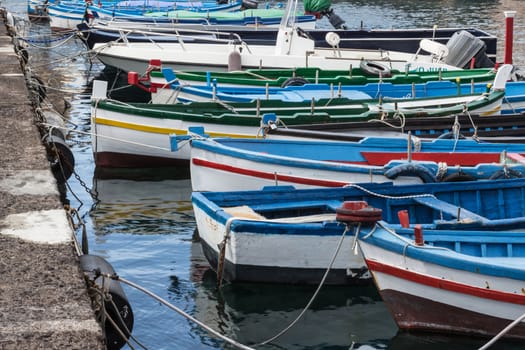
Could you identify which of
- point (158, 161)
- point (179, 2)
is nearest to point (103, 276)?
point (158, 161)

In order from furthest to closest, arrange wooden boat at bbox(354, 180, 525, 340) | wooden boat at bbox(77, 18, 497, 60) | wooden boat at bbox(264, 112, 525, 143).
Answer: wooden boat at bbox(77, 18, 497, 60)
wooden boat at bbox(264, 112, 525, 143)
wooden boat at bbox(354, 180, 525, 340)

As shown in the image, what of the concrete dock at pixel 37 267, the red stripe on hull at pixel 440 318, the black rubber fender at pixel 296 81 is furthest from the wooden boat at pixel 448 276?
the black rubber fender at pixel 296 81

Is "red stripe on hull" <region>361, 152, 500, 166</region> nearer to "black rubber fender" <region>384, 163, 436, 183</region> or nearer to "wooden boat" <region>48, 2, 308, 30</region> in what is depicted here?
"black rubber fender" <region>384, 163, 436, 183</region>

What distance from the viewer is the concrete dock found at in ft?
19.9

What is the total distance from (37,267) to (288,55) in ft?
52.1

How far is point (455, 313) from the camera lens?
9453mm

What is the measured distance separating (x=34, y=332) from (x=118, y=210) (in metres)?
9.02

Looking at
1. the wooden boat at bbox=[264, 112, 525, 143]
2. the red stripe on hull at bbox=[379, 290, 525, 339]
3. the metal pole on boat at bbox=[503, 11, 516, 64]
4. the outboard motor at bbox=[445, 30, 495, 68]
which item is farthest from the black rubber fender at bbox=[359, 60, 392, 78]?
the red stripe on hull at bbox=[379, 290, 525, 339]

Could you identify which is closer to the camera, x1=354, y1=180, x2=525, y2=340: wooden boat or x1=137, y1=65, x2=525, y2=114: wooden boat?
x1=354, y1=180, x2=525, y2=340: wooden boat

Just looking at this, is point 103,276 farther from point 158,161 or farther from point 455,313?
point 158,161

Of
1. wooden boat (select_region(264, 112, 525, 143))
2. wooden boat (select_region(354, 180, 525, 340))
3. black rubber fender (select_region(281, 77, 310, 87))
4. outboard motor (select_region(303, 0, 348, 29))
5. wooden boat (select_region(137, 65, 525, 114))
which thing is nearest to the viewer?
wooden boat (select_region(354, 180, 525, 340))

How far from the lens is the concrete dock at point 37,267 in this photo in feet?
19.9

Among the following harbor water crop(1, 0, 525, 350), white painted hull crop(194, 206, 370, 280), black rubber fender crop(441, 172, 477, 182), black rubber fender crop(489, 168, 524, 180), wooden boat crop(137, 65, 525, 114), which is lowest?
harbor water crop(1, 0, 525, 350)

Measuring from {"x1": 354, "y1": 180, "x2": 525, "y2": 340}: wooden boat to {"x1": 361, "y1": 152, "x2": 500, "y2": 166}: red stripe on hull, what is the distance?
10.3 feet
